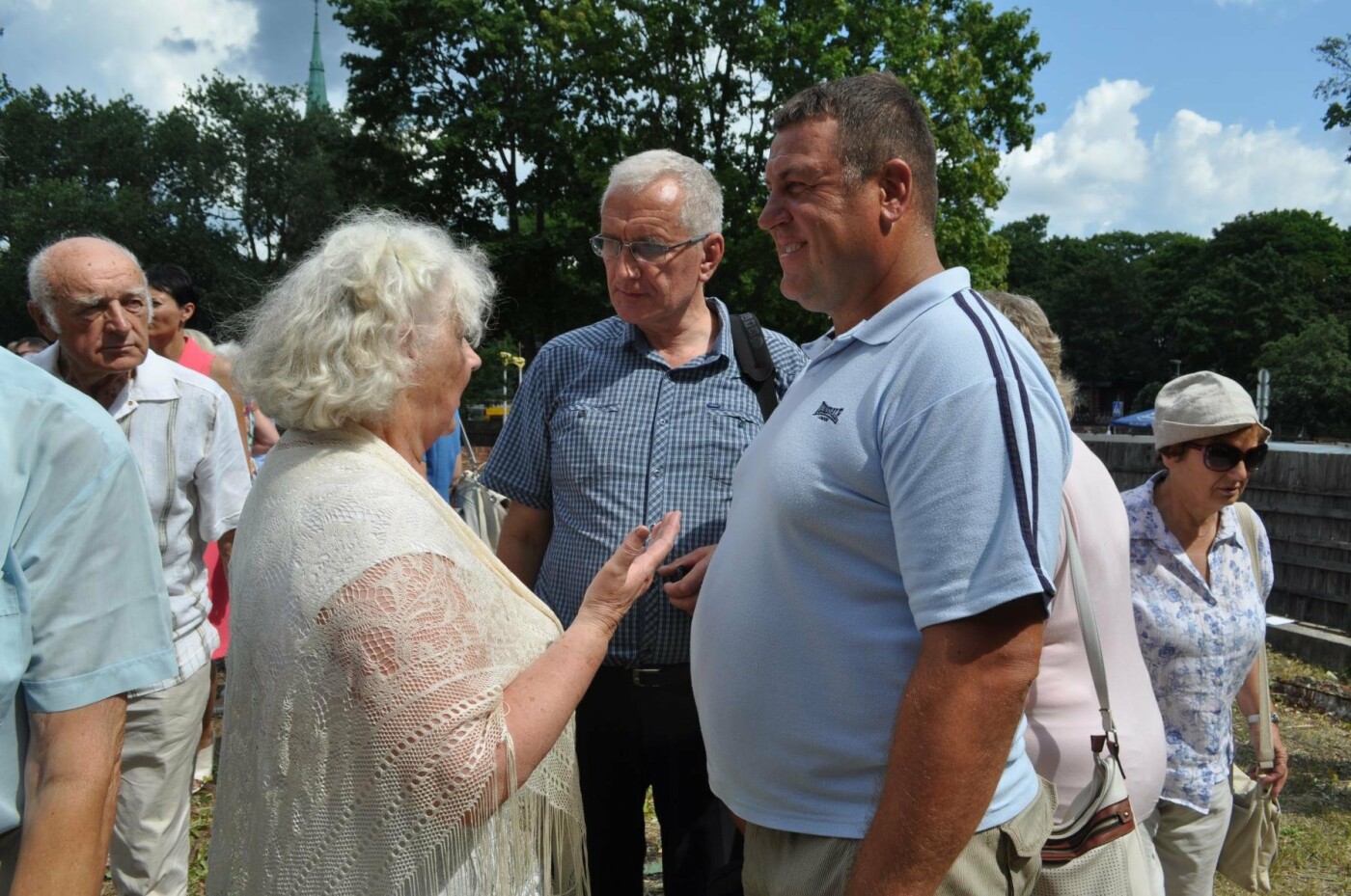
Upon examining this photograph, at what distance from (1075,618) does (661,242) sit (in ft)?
4.97

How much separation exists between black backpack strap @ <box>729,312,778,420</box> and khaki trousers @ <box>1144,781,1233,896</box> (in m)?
1.62

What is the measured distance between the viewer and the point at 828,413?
1.59 m

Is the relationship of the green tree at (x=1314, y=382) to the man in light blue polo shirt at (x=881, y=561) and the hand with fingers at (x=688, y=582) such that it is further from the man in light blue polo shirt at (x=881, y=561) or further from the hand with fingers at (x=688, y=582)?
the man in light blue polo shirt at (x=881, y=561)

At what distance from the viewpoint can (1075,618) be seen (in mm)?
1948

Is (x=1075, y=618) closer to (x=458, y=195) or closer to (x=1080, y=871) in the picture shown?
(x=1080, y=871)

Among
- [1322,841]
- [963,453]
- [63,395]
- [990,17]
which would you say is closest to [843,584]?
[963,453]

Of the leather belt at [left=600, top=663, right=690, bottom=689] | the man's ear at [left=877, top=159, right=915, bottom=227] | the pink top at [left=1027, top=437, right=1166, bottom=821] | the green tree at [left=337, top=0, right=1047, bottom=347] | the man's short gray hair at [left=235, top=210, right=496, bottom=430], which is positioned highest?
the green tree at [left=337, top=0, right=1047, bottom=347]

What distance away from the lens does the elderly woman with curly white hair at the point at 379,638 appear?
164 centimetres

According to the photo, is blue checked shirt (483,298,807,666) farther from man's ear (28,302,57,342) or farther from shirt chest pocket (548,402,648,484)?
Result: man's ear (28,302,57,342)

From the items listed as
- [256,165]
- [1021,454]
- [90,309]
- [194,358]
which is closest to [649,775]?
[1021,454]

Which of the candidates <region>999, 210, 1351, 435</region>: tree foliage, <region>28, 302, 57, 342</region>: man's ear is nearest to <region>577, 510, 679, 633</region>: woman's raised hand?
<region>28, 302, 57, 342</region>: man's ear

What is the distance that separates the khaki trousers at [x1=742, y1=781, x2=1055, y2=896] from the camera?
5.07 feet

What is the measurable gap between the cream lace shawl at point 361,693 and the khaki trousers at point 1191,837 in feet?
6.49

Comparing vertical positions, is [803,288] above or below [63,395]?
above
